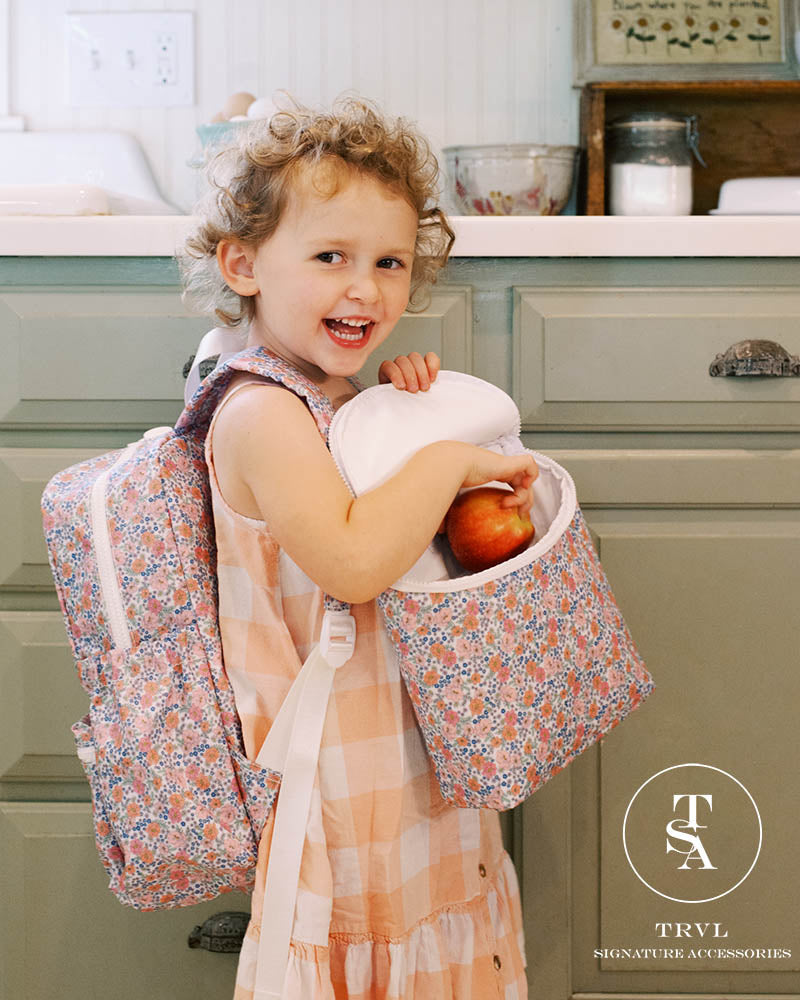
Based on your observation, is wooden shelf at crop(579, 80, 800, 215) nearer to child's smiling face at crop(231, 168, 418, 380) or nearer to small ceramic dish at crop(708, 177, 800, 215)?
small ceramic dish at crop(708, 177, 800, 215)

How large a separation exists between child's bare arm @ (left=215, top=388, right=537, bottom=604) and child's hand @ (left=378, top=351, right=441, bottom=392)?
3.7 inches

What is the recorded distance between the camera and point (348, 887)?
0.81 m

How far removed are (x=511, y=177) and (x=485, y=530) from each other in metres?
0.64

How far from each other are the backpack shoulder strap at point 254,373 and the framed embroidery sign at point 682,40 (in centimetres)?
79

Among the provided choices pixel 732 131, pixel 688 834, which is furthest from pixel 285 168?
pixel 732 131

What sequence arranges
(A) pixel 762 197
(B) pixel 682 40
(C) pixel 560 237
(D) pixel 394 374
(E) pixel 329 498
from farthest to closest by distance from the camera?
(B) pixel 682 40
(A) pixel 762 197
(C) pixel 560 237
(D) pixel 394 374
(E) pixel 329 498

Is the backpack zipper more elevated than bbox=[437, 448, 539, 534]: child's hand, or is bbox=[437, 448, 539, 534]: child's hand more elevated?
bbox=[437, 448, 539, 534]: child's hand

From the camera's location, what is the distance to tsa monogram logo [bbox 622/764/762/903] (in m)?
1.07

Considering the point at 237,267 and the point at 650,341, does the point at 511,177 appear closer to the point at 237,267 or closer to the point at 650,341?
the point at 650,341

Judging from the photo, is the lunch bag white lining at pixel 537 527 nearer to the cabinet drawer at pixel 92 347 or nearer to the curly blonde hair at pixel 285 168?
the curly blonde hair at pixel 285 168

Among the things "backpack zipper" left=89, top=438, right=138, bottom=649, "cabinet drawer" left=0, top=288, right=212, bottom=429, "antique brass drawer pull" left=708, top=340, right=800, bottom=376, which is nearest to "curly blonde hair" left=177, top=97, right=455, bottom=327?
"cabinet drawer" left=0, top=288, right=212, bottom=429

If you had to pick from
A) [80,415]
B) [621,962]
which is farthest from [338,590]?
[621,962]

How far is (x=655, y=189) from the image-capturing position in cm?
131

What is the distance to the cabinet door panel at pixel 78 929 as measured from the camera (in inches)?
42.0
